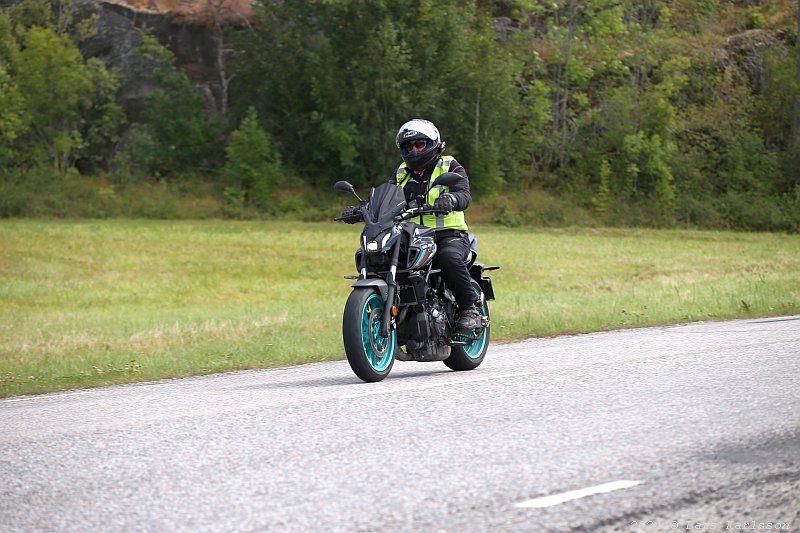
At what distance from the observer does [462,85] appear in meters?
56.0

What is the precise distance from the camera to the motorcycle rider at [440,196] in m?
11.2

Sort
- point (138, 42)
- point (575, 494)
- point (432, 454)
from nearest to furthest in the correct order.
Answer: point (575, 494) < point (432, 454) < point (138, 42)

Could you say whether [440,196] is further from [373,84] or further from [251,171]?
[373,84]

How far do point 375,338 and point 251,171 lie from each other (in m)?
43.7

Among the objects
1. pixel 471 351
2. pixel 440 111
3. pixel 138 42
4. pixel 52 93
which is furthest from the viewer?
pixel 138 42

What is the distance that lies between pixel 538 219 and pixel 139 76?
20946mm

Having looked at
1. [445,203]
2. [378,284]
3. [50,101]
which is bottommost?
[378,284]

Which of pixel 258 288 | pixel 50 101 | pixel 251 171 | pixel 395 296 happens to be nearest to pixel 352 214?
pixel 395 296

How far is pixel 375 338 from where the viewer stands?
10.5 metres

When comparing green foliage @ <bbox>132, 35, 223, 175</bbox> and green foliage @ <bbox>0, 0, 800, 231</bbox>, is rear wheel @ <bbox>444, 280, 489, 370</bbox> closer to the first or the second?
green foliage @ <bbox>0, 0, 800, 231</bbox>

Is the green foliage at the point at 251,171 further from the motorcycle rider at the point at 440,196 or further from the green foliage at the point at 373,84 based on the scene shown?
the motorcycle rider at the point at 440,196

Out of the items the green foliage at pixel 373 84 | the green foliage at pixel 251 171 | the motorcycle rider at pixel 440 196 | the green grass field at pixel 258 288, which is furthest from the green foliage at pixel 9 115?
the motorcycle rider at pixel 440 196

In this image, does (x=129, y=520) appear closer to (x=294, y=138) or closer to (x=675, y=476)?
(x=675, y=476)

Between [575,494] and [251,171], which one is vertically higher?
[251,171]
